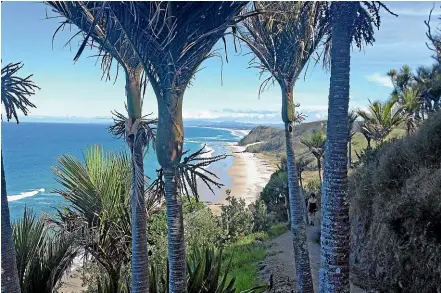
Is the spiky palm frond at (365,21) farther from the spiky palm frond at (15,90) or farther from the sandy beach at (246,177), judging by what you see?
the sandy beach at (246,177)

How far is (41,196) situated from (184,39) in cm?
3495

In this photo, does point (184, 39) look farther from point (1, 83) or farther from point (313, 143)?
point (313, 143)

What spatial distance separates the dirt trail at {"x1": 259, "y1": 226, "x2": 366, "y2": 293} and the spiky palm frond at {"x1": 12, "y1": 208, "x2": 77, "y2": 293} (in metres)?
4.53

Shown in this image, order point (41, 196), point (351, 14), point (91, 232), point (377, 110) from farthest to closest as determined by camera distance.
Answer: point (41, 196), point (377, 110), point (91, 232), point (351, 14)

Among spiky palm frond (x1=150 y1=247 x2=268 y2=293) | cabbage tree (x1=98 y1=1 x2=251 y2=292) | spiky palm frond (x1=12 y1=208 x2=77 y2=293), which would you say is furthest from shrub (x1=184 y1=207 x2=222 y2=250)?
cabbage tree (x1=98 y1=1 x2=251 y2=292)

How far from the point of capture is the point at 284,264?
32.7ft

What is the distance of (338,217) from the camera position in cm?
368

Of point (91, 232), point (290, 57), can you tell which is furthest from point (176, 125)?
point (290, 57)

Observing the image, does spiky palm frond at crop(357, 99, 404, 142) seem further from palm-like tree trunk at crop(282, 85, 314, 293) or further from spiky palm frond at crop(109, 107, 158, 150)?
spiky palm frond at crop(109, 107, 158, 150)

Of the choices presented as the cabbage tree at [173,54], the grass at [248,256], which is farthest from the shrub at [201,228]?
the cabbage tree at [173,54]

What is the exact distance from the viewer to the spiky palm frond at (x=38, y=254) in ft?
13.8

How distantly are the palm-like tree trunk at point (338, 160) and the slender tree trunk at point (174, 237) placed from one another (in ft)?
4.17

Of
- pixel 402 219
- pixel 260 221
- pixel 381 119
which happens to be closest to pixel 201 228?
pixel 260 221

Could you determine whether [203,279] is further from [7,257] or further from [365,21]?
[365,21]
